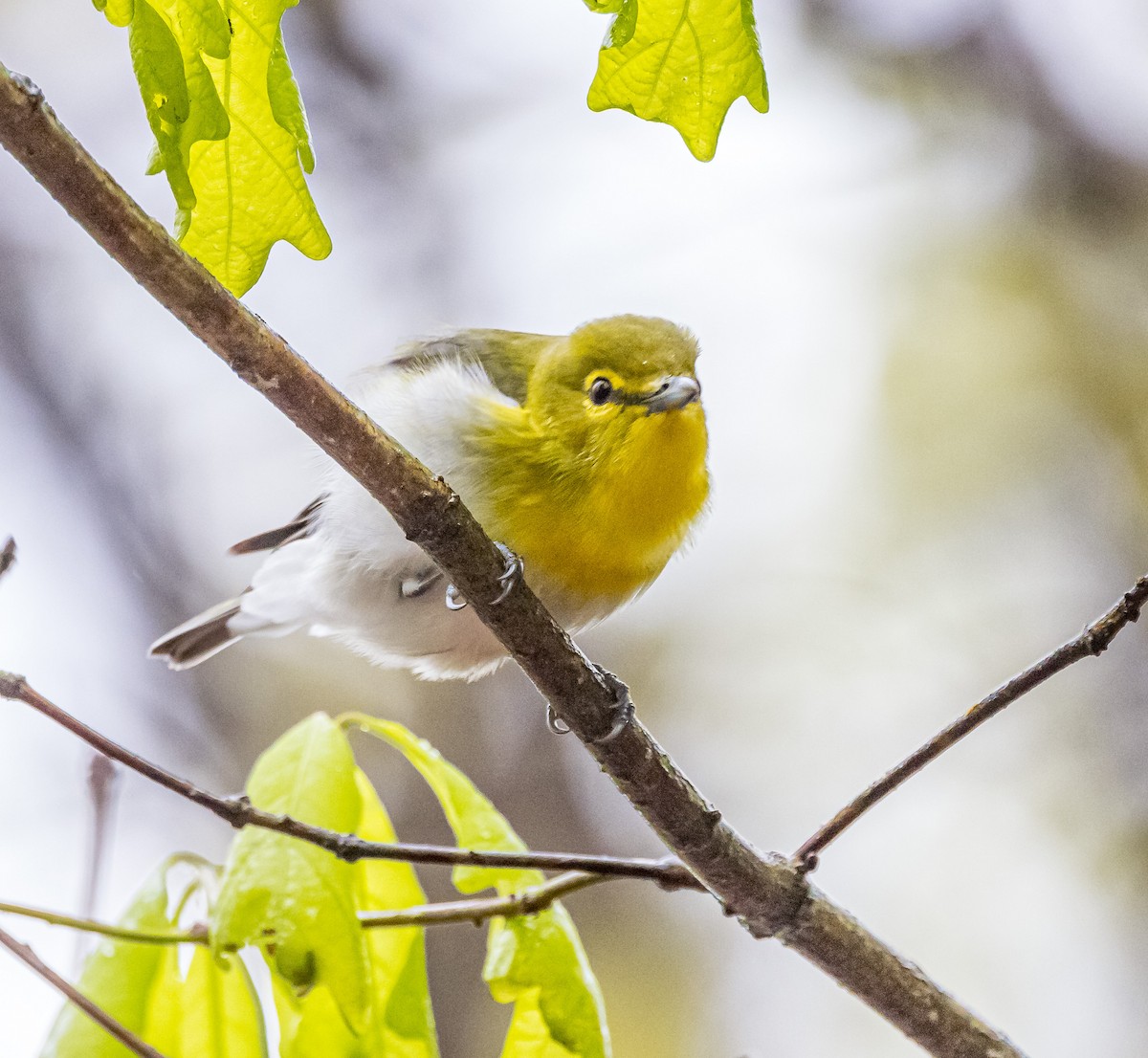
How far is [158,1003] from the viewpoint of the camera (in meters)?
1.83

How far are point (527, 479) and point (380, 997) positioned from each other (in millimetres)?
1125

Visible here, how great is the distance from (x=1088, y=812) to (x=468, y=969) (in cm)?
294

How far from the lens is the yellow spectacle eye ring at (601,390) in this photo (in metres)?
2.76

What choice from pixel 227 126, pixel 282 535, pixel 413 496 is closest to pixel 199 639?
pixel 282 535

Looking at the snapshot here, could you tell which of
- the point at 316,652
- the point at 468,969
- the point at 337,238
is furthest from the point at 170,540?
the point at 468,969

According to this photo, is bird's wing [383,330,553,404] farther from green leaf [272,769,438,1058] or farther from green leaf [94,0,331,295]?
green leaf [94,0,331,295]

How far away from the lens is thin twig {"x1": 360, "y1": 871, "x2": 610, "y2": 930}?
1.83 m

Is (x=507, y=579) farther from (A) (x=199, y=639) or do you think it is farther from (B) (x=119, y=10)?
(A) (x=199, y=639)

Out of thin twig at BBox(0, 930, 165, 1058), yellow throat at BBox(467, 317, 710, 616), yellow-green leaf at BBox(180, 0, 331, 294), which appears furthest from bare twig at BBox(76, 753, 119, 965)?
yellow-green leaf at BBox(180, 0, 331, 294)

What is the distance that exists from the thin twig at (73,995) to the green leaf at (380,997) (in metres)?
0.20

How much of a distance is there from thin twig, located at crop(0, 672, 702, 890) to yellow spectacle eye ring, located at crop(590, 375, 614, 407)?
120cm

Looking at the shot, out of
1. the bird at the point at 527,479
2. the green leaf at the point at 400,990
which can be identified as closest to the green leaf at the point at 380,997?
the green leaf at the point at 400,990

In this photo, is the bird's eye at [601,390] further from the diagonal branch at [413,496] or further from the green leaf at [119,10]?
the green leaf at [119,10]

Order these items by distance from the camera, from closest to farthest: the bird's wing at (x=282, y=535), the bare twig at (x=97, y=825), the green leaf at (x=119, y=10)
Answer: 1. the green leaf at (x=119, y=10)
2. the bare twig at (x=97, y=825)
3. the bird's wing at (x=282, y=535)
